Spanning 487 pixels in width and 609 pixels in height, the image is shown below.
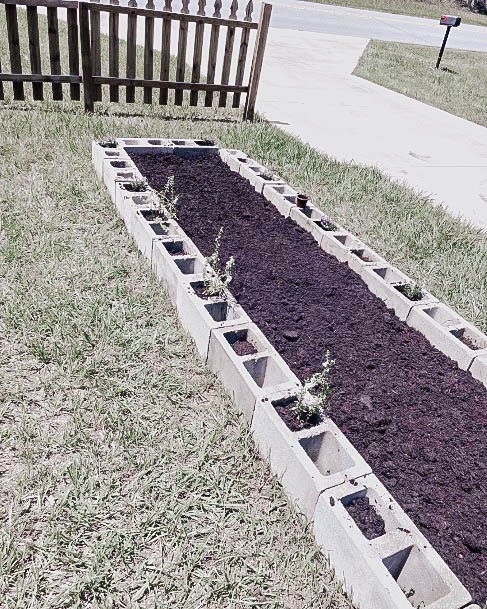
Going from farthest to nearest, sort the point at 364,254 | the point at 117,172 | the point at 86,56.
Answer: the point at 86,56 < the point at 117,172 < the point at 364,254

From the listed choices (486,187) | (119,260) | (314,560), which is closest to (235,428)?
(314,560)

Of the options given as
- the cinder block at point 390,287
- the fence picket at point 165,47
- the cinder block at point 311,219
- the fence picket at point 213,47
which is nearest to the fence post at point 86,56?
the fence picket at point 165,47

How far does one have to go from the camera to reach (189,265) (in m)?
3.09

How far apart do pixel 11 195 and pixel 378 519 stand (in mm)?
3577

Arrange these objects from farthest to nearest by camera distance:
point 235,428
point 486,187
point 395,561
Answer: point 486,187, point 235,428, point 395,561

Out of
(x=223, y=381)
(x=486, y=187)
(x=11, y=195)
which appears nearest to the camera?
(x=223, y=381)

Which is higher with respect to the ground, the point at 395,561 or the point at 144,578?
the point at 395,561

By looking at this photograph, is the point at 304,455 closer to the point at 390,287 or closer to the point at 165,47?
the point at 390,287

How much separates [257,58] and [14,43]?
9.25ft

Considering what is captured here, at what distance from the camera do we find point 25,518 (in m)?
1.86

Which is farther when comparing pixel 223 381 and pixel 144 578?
pixel 223 381

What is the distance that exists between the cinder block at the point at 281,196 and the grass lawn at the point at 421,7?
2582 cm

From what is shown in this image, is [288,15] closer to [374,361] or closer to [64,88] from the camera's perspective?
[64,88]

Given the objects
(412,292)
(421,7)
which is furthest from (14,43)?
(421,7)
